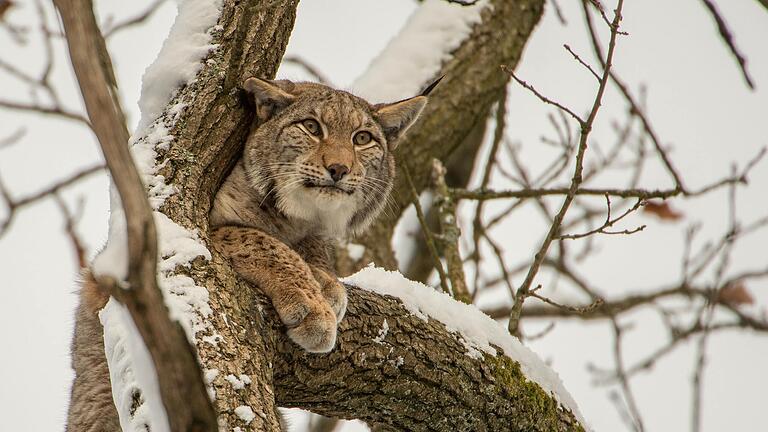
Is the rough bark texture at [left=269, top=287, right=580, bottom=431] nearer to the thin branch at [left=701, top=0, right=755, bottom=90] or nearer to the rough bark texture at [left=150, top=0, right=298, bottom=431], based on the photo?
the rough bark texture at [left=150, top=0, right=298, bottom=431]

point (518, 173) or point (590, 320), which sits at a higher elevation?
point (518, 173)

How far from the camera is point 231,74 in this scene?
11.5ft

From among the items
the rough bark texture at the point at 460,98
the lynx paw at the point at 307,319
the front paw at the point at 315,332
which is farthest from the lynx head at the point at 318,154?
the rough bark texture at the point at 460,98

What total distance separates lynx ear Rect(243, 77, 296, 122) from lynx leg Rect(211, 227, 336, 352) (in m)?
0.57

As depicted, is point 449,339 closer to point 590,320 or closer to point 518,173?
point 518,173

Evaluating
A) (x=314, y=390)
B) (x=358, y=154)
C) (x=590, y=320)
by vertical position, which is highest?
(x=590, y=320)

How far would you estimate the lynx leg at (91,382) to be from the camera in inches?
144

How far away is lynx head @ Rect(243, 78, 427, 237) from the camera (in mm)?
4113

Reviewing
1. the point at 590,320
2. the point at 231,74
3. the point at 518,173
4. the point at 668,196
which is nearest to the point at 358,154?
the point at 231,74

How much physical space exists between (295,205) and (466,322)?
3.35 ft

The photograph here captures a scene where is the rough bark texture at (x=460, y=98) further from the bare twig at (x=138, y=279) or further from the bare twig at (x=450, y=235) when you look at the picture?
the bare twig at (x=138, y=279)

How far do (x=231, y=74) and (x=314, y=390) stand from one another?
1293mm

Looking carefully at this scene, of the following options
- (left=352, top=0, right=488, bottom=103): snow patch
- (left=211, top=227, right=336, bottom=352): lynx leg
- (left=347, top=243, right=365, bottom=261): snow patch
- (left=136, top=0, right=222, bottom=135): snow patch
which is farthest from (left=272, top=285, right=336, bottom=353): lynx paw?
(left=352, top=0, right=488, bottom=103): snow patch

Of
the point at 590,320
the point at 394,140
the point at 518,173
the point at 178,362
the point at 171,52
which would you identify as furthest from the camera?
the point at 590,320
